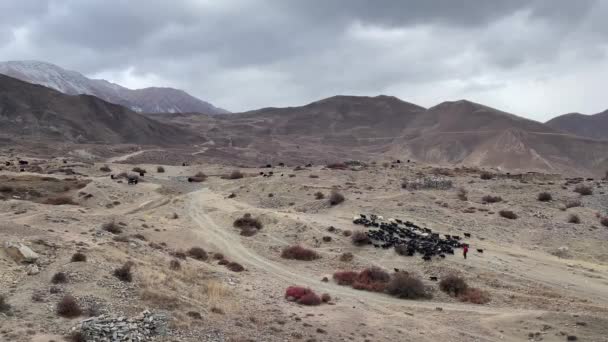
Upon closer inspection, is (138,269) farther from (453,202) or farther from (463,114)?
(463,114)

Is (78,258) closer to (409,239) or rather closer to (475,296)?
(475,296)

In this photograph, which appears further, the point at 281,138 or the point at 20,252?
the point at 281,138

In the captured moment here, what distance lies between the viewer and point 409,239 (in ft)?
102

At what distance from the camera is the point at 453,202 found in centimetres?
4144

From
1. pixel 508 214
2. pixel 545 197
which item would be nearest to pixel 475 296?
pixel 508 214

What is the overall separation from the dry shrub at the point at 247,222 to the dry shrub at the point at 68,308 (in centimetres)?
2070

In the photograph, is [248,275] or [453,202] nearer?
[248,275]

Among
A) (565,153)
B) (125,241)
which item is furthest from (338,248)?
(565,153)

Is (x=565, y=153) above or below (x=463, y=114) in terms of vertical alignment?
below

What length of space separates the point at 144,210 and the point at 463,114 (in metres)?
173

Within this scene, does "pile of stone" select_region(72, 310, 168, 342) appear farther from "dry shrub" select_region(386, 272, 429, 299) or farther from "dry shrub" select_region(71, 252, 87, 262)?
"dry shrub" select_region(386, 272, 429, 299)

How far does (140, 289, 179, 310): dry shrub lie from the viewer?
17.0 meters

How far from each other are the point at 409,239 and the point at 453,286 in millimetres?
7669

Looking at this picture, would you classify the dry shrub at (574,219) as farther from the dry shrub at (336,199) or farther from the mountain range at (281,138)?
the mountain range at (281,138)
